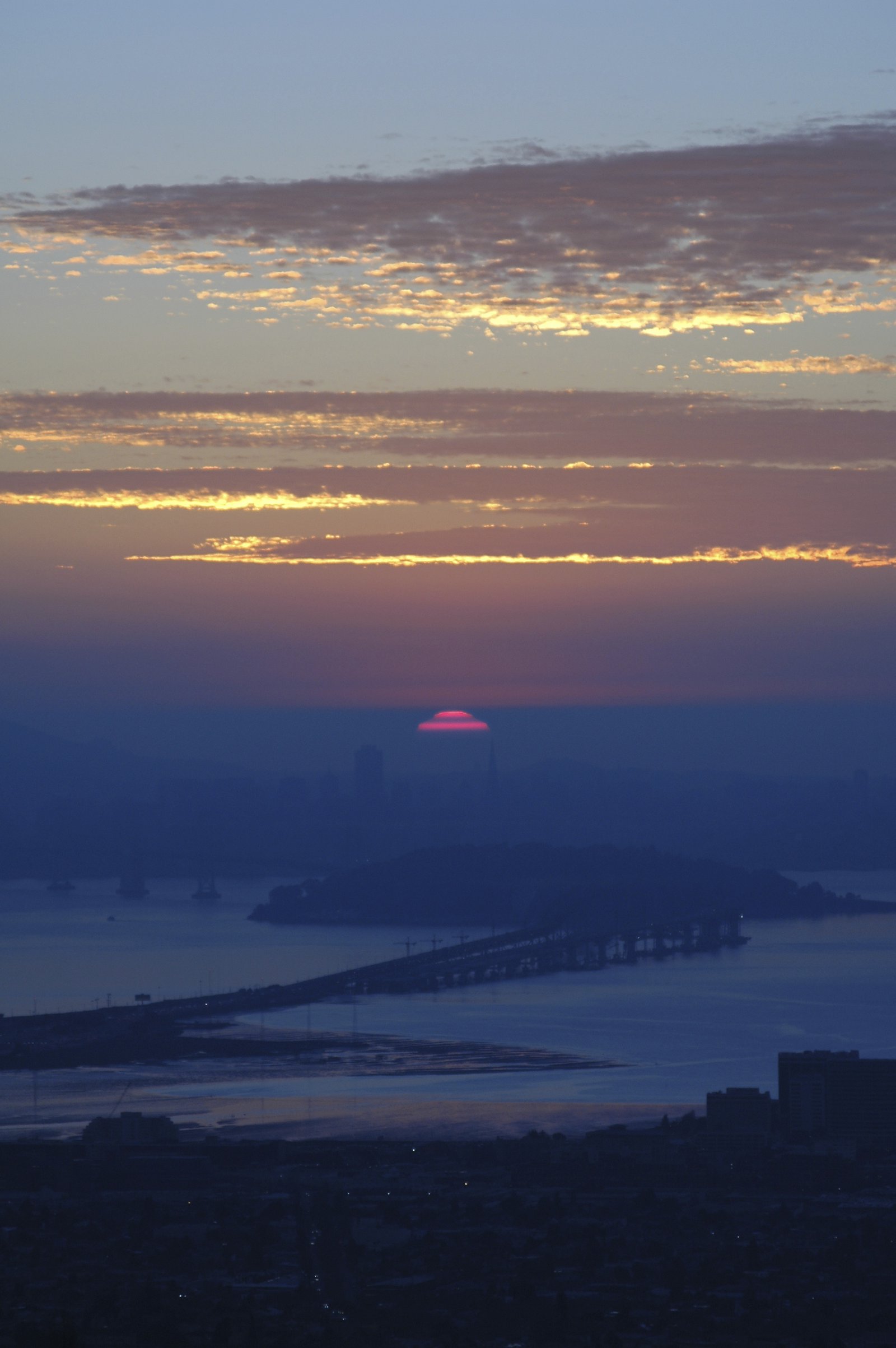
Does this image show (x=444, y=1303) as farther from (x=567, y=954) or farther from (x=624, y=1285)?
(x=567, y=954)

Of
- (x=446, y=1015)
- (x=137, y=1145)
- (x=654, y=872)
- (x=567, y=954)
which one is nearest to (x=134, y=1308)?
(x=137, y=1145)

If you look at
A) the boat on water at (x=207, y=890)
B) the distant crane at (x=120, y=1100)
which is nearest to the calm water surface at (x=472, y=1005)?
the distant crane at (x=120, y=1100)

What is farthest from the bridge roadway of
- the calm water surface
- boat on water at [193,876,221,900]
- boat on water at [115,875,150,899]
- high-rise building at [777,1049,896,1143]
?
boat on water at [115,875,150,899]

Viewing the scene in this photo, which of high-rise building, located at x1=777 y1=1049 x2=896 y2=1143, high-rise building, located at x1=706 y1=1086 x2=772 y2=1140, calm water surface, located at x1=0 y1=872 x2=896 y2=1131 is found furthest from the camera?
calm water surface, located at x1=0 y1=872 x2=896 y2=1131

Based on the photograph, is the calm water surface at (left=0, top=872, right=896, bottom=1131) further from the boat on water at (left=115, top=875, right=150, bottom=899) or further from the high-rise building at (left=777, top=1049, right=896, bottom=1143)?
the high-rise building at (left=777, top=1049, right=896, bottom=1143)

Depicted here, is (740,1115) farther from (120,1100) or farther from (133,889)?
(133,889)

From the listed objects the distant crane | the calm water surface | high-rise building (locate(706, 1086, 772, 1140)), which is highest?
the calm water surface

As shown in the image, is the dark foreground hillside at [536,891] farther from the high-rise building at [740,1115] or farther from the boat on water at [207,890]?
the high-rise building at [740,1115]
